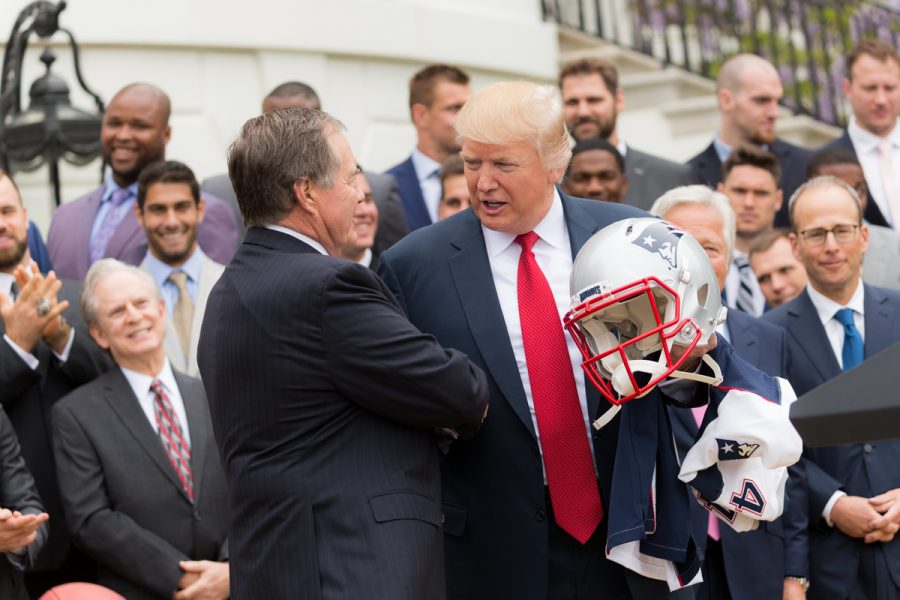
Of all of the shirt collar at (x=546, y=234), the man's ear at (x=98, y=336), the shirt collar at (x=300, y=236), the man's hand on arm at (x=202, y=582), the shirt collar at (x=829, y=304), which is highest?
the shirt collar at (x=300, y=236)

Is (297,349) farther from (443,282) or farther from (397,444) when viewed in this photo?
(443,282)

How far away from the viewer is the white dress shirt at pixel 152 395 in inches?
238

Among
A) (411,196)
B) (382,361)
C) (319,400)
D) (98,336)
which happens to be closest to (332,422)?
(319,400)

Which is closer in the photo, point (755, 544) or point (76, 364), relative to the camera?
point (755, 544)

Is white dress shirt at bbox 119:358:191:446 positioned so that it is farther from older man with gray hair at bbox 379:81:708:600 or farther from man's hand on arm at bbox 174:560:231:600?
older man with gray hair at bbox 379:81:708:600

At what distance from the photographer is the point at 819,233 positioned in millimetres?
6363

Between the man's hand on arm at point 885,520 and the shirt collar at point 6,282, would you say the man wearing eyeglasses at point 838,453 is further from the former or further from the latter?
the shirt collar at point 6,282

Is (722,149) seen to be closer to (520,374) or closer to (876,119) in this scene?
(876,119)

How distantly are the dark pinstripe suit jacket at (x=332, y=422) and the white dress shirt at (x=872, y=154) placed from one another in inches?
209

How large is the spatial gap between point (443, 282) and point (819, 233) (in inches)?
99.0

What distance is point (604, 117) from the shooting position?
330 inches

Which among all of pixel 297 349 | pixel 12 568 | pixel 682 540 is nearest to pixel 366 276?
pixel 297 349

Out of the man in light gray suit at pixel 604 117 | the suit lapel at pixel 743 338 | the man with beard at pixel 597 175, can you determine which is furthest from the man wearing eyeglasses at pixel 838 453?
the man in light gray suit at pixel 604 117

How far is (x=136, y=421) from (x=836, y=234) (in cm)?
298
